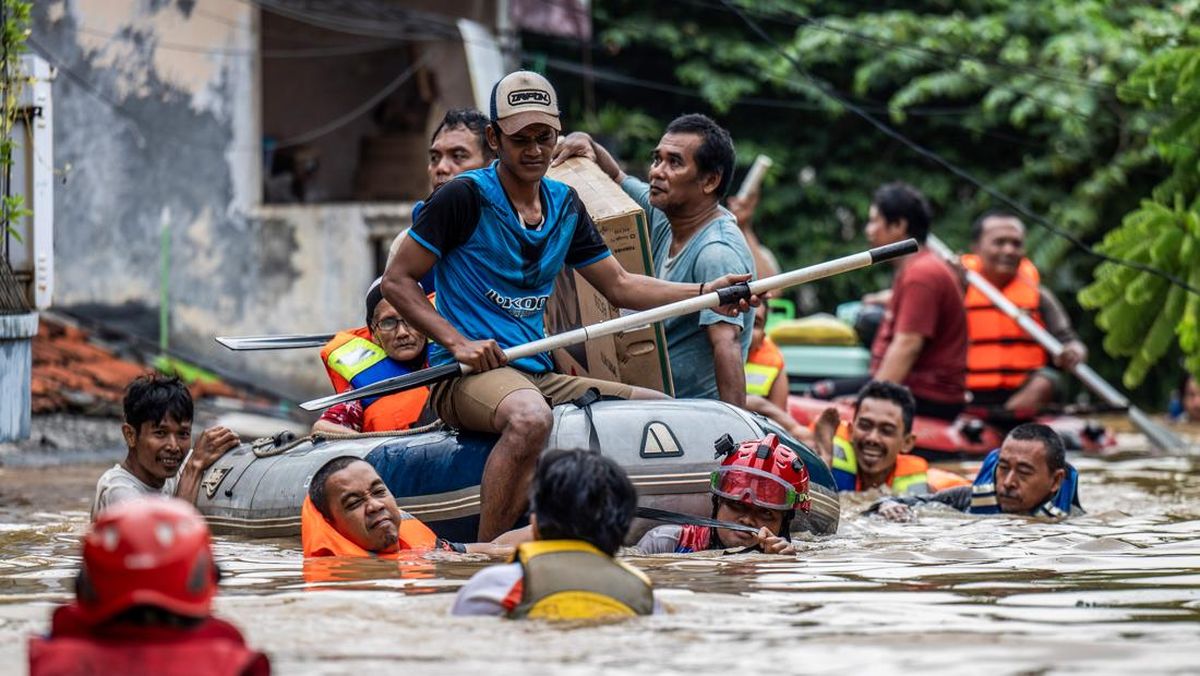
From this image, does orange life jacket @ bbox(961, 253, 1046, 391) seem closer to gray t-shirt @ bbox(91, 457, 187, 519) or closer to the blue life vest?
the blue life vest

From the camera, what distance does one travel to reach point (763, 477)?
677cm

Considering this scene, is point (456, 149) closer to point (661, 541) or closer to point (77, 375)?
point (661, 541)

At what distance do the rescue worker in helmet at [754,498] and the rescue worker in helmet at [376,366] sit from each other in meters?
1.68

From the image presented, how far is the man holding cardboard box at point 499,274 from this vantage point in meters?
6.88

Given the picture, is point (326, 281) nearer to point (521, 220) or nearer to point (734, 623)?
point (521, 220)

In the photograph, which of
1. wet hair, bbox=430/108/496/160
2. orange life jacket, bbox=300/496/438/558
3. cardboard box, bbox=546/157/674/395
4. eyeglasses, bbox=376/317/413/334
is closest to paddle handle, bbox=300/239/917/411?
orange life jacket, bbox=300/496/438/558

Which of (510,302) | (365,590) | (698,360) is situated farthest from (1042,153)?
(365,590)

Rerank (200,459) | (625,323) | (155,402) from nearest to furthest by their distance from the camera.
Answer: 1. (625,323)
2. (155,402)
3. (200,459)

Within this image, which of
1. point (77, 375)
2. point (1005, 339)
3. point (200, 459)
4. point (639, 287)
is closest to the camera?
point (639, 287)

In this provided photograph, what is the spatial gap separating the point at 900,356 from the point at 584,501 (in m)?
7.28

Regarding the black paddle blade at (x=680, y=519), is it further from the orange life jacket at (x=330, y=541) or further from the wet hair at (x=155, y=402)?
the wet hair at (x=155, y=402)

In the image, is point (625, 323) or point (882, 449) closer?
point (625, 323)

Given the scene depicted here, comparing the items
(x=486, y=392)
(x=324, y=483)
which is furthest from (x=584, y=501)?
(x=324, y=483)

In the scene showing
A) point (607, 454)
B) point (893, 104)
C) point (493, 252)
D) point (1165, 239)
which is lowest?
point (607, 454)
